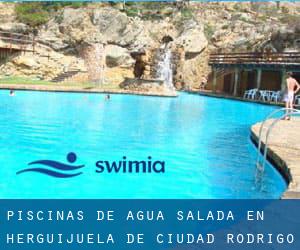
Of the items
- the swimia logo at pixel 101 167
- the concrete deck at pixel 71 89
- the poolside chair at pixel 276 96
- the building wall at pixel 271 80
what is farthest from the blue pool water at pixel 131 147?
the building wall at pixel 271 80

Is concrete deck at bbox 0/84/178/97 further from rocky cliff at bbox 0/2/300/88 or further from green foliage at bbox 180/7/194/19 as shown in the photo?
green foliage at bbox 180/7/194/19

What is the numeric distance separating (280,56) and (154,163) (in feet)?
52.2

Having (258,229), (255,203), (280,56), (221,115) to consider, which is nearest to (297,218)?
(258,229)

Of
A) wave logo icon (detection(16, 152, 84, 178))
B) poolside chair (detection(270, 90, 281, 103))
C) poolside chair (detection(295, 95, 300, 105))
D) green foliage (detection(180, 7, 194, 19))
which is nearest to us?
wave logo icon (detection(16, 152, 84, 178))

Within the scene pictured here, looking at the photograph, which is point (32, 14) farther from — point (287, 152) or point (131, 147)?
point (287, 152)

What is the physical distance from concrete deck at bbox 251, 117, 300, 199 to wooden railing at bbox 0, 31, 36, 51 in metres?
19.7

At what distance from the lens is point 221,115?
1670 cm

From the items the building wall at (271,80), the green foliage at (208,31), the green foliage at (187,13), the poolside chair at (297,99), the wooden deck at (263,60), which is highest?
the green foliage at (187,13)

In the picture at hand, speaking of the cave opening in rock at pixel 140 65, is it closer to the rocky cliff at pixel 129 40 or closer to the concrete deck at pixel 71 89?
the rocky cliff at pixel 129 40

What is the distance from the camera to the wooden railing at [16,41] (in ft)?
89.6

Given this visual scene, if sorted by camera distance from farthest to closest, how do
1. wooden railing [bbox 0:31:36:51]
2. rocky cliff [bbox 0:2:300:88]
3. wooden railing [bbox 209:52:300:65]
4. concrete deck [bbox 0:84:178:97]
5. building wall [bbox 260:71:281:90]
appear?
rocky cliff [bbox 0:2:300:88]
wooden railing [bbox 0:31:36:51]
building wall [bbox 260:71:281:90]
concrete deck [bbox 0:84:178:97]
wooden railing [bbox 209:52:300:65]

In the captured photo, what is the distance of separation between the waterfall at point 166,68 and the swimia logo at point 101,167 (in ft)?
55.4

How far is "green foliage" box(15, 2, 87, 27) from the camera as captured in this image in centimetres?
3083

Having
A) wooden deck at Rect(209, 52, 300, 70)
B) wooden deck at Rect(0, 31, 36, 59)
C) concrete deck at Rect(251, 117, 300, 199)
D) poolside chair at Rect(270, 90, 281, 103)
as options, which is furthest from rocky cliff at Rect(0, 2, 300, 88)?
concrete deck at Rect(251, 117, 300, 199)
